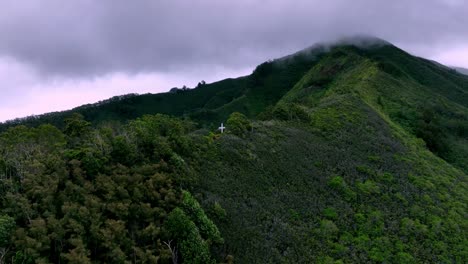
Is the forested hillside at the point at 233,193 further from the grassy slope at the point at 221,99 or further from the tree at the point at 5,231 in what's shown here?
the grassy slope at the point at 221,99

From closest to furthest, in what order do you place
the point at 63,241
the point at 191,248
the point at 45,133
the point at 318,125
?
the point at 63,241
the point at 191,248
the point at 45,133
the point at 318,125

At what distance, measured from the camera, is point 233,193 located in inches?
898

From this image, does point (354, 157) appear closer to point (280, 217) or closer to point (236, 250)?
point (280, 217)

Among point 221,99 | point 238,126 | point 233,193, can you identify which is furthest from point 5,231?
point 221,99

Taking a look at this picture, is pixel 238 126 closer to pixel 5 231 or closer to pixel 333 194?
pixel 333 194

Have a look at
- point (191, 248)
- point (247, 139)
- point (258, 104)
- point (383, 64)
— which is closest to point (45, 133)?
point (247, 139)

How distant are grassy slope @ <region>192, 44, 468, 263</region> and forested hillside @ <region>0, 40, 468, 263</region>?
0.31 ft

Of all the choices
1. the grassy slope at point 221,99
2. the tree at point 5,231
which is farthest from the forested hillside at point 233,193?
the grassy slope at point 221,99

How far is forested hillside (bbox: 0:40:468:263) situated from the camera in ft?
53.2

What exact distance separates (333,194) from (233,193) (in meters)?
7.97

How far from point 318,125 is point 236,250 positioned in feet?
70.0

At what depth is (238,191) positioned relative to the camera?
76.1 ft

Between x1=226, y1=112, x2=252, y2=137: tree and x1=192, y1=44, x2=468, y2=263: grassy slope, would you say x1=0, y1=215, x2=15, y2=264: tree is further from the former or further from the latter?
x1=226, y1=112, x2=252, y2=137: tree

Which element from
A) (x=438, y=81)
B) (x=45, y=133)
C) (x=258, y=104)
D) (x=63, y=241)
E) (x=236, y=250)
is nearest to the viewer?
(x=63, y=241)
